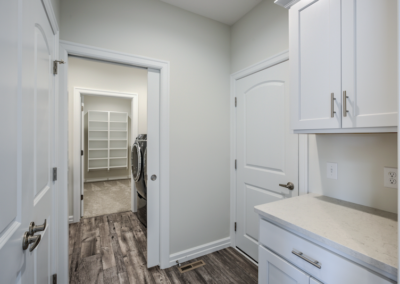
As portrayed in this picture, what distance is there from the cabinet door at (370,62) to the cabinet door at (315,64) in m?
0.05

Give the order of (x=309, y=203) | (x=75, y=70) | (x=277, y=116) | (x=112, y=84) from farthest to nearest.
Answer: (x=112, y=84) < (x=75, y=70) < (x=277, y=116) < (x=309, y=203)

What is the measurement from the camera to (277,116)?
184 cm

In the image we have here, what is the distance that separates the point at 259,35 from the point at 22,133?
203cm

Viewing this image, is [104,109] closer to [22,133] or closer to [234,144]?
[234,144]

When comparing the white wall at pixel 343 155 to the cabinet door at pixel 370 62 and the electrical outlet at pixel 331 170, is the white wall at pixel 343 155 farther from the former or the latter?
the cabinet door at pixel 370 62

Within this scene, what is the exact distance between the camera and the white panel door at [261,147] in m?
1.76

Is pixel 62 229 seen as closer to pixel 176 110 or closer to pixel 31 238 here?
pixel 31 238

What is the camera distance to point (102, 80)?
3.33m

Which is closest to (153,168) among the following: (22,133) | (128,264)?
(128,264)

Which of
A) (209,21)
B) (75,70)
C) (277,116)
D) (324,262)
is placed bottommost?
(324,262)

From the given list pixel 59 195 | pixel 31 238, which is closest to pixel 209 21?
pixel 59 195

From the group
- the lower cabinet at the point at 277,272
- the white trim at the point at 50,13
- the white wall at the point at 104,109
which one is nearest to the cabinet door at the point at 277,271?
the lower cabinet at the point at 277,272

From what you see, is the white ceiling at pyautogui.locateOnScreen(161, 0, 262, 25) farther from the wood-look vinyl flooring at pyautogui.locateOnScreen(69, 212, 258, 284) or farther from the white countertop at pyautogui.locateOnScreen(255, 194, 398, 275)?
the wood-look vinyl flooring at pyautogui.locateOnScreen(69, 212, 258, 284)

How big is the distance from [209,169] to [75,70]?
2528 millimetres
